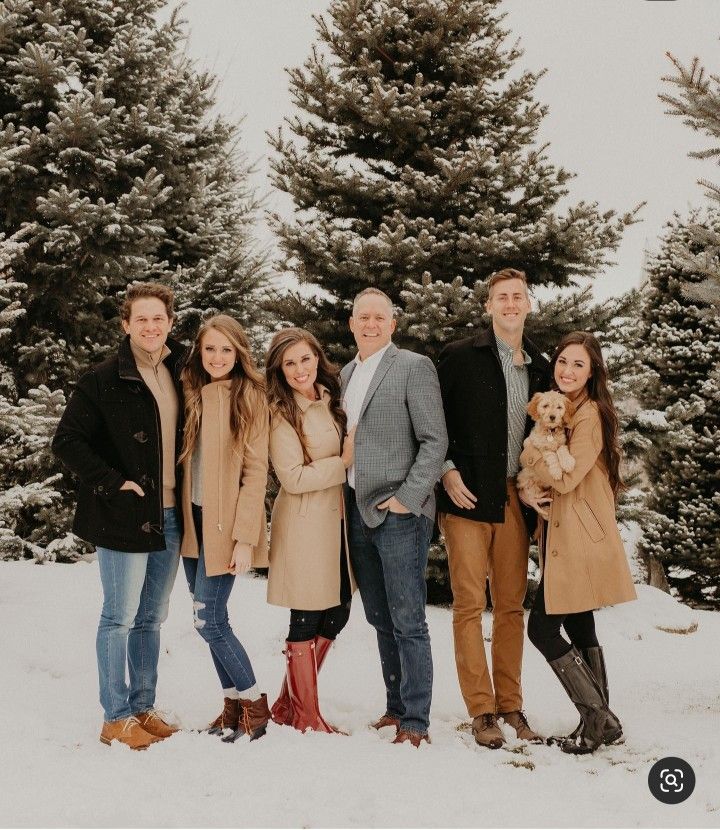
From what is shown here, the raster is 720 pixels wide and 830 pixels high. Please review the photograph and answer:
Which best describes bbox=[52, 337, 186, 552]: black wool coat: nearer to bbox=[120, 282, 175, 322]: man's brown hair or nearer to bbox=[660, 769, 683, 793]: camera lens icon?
bbox=[120, 282, 175, 322]: man's brown hair

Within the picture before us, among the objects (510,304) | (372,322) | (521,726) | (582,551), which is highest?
(510,304)

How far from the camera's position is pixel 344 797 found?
11.8 feet

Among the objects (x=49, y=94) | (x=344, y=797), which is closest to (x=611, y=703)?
(x=344, y=797)

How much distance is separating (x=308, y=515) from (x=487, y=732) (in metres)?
1.69

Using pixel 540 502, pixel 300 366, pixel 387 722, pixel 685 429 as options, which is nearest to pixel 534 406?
pixel 540 502

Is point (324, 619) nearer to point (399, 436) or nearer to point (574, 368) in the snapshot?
point (399, 436)

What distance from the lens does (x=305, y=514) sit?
4.46 metres

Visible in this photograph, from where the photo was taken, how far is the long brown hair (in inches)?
180

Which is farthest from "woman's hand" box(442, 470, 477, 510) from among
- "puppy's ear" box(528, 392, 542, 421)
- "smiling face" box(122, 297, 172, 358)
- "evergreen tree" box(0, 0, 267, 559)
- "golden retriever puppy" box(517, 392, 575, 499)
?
"evergreen tree" box(0, 0, 267, 559)

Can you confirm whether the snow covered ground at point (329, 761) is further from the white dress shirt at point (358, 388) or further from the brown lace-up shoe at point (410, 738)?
the white dress shirt at point (358, 388)

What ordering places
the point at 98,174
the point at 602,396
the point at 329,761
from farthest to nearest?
the point at 98,174, the point at 602,396, the point at 329,761

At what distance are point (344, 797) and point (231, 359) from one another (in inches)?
97.0

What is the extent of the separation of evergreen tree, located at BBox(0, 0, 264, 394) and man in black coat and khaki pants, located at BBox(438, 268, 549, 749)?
553 cm

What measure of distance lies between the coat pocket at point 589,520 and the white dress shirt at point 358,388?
1.39 m
